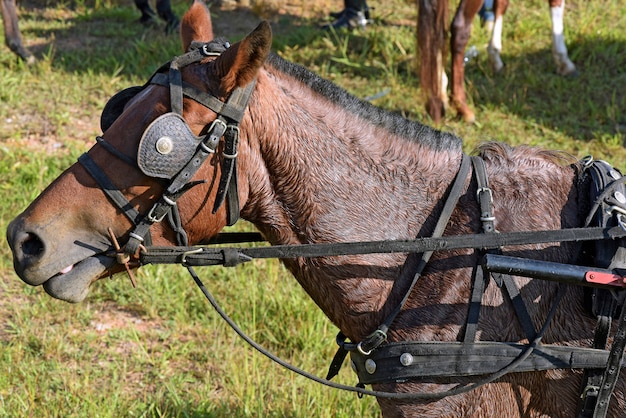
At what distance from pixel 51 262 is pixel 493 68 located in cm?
641

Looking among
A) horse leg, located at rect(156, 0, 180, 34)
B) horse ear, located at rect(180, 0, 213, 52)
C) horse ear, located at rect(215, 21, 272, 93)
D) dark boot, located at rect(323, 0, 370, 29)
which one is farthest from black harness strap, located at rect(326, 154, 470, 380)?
horse leg, located at rect(156, 0, 180, 34)

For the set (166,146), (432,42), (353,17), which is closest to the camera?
(166,146)

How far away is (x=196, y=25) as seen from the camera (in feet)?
8.34

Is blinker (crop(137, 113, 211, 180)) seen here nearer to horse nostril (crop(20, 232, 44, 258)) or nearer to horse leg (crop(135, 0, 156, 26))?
horse nostril (crop(20, 232, 44, 258))

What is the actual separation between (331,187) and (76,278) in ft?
2.79

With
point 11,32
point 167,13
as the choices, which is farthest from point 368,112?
point 167,13

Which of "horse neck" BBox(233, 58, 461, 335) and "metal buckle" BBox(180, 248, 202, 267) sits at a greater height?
"horse neck" BBox(233, 58, 461, 335)

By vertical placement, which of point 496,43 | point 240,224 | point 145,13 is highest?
point 496,43

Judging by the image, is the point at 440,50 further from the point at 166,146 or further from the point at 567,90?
the point at 166,146

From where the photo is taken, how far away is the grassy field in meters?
3.83

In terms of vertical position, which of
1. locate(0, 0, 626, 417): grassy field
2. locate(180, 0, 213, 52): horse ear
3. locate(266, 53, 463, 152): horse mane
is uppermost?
locate(180, 0, 213, 52): horse ear

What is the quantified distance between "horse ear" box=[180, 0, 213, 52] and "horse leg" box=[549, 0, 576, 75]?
5.94 meters

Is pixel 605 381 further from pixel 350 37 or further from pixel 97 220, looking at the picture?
pixel 350 37

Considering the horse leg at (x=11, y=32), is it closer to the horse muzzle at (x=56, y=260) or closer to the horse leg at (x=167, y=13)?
the horse leg at (x=167, y=13)
